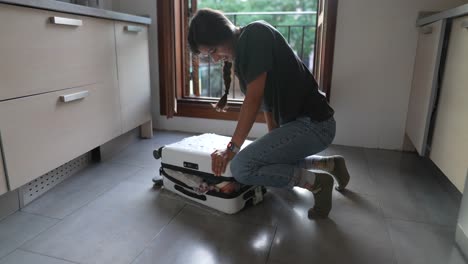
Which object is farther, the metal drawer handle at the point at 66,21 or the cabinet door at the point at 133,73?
the cabinet door at the point at 133,73

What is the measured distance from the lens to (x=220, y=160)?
1.27m

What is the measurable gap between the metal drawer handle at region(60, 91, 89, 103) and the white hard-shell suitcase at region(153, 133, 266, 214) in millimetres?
448

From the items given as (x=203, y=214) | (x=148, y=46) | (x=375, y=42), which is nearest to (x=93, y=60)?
(x=148, y=46)

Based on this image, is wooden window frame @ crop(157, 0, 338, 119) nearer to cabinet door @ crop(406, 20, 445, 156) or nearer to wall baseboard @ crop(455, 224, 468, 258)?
cabinet door @ crop(406, 20, 445, 156)

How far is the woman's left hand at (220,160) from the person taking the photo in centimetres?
126

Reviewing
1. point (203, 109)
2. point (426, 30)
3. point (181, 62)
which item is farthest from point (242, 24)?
point (426, 30)

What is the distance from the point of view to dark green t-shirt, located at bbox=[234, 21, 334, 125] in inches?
45.3

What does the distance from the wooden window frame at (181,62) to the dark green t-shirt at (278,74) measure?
906mm

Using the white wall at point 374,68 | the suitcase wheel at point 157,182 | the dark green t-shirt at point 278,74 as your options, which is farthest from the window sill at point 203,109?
the dark green t-shirt at point 278,74

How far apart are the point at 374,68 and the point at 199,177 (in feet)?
4.43

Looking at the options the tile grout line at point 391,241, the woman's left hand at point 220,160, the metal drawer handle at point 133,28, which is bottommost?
the tile grout line at point 391,241

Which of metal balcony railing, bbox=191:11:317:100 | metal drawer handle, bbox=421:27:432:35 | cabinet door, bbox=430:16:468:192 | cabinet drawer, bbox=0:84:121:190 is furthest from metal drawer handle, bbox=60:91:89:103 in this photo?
metal drawer handle, bbox=421:27:432:35

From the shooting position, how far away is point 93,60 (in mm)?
1686

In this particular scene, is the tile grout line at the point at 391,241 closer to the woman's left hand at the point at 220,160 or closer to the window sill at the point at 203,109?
the woman's left hand at the point at 220,160
